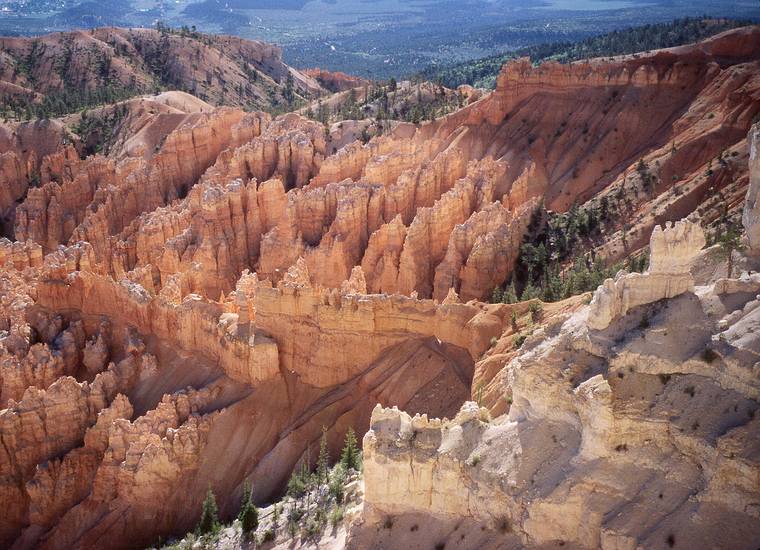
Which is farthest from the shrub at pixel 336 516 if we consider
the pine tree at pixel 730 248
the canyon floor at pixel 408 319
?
the pine tree at pixel 730 248

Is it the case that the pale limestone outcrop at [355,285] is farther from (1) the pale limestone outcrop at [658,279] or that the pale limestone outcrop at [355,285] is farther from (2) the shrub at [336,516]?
(1) the pale limestone outcrop at [658,279]

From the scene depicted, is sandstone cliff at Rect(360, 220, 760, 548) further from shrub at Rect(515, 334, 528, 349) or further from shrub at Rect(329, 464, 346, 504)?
shrub at Rect(515, 334, 528, 349)

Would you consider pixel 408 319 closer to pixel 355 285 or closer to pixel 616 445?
pixel 355 285

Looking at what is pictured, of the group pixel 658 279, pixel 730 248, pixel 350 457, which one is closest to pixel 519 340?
pixel 350 457

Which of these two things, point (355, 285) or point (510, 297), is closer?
point (510, 297)

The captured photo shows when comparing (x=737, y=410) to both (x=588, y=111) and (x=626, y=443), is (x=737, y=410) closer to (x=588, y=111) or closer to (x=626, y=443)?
(x=626, y=443)

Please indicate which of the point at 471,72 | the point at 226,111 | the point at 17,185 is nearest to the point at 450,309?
the point at 226,111
